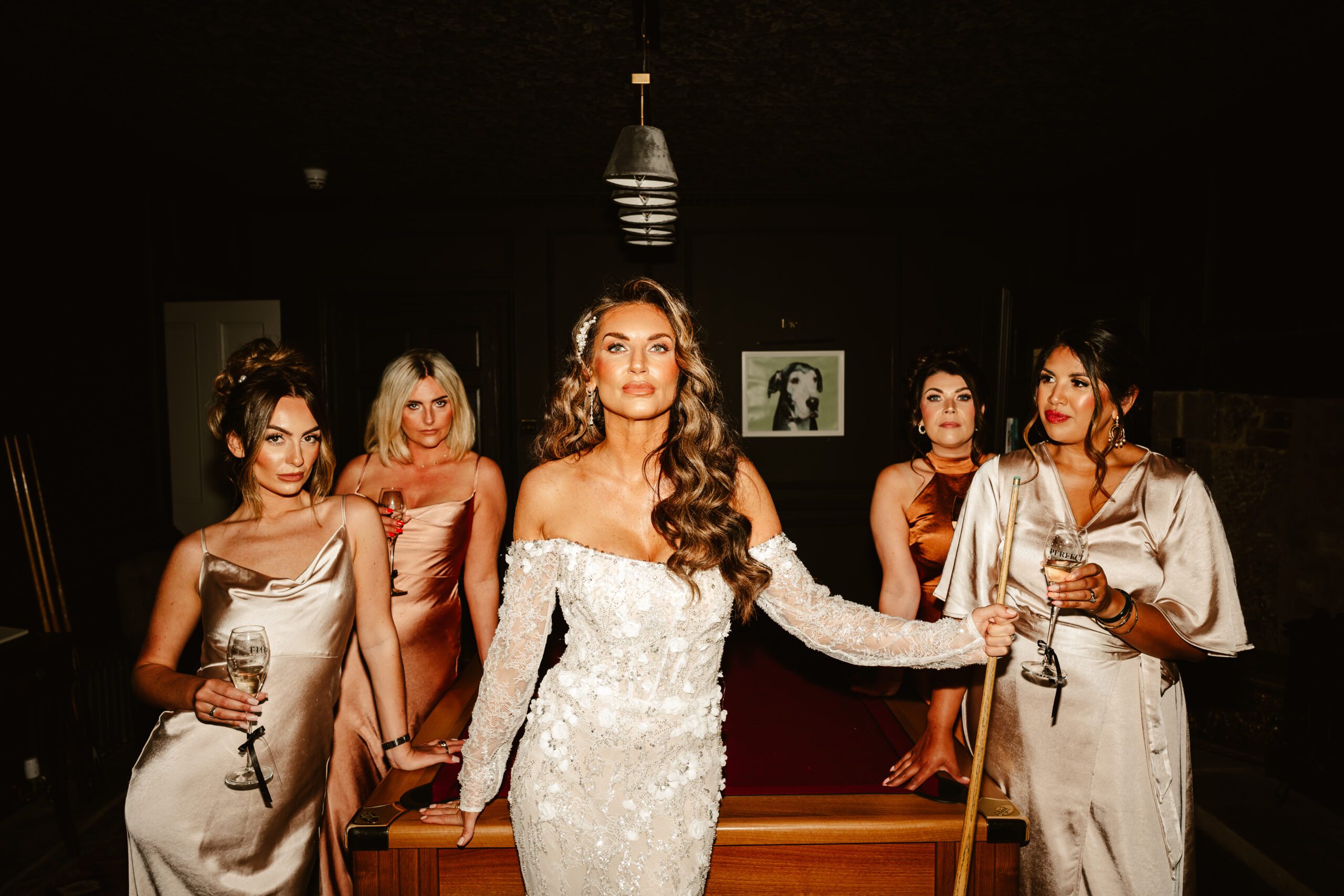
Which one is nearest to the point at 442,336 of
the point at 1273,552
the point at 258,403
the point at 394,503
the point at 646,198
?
the point at 394,503

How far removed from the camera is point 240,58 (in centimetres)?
365

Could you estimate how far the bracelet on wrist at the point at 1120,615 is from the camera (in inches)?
76.6

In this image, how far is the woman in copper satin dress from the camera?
2.96 meters

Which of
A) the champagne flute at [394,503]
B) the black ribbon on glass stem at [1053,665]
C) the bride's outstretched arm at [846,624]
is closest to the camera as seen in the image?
the bride's outstretched arm at [846,624]

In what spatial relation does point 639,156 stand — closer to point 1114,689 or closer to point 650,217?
point 650,217

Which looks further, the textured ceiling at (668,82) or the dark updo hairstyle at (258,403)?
the textured ceiling at (668,82)

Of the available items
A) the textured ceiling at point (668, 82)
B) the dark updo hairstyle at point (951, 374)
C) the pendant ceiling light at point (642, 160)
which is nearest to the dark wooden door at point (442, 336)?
the textured ceiling at point (668, 82)

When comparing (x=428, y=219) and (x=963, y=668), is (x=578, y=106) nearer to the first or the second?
(x=428, y=219)

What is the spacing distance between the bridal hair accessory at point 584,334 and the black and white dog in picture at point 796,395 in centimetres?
470

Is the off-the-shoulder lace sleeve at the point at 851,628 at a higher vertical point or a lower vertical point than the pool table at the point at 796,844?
higher

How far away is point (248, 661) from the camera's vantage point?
194 centimetres

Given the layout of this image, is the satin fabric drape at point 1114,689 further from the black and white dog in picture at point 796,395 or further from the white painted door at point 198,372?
the white painted door at point 198,372

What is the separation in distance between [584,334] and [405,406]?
5.48 ft

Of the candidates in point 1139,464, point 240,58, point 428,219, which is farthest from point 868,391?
point 240,58
